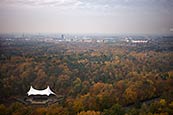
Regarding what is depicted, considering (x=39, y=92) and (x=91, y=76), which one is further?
(x=91, y=76)

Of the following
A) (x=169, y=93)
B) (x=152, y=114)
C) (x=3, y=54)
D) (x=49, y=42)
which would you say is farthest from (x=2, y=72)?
(x=169, y=93)

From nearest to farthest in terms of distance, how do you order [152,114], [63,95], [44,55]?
[152,114]
[63,95]
[44,55]

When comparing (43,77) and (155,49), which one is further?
(155,49)

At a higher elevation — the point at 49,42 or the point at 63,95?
the point at 49,42

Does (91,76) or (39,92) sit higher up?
(91,76)

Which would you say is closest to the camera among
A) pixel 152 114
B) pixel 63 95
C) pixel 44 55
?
pixel 152 114

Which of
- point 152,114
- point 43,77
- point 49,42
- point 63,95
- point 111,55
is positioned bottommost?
point 152,114

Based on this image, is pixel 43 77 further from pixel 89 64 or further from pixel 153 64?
pixel 153 64
